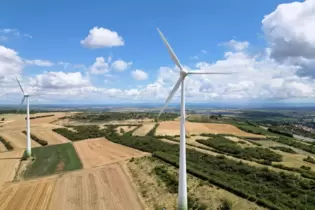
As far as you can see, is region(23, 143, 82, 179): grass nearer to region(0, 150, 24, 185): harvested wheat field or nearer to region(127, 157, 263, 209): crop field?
region(0, 150, 24, 185): harvested wheat field

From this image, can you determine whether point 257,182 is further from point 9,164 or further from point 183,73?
point 9,164

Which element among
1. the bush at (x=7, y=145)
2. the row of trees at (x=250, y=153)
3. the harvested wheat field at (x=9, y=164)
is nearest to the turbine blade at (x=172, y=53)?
the row of trees at (x=250, y=153)

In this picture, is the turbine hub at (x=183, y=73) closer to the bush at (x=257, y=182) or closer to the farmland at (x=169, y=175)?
the farmland at (x=169, y=175)

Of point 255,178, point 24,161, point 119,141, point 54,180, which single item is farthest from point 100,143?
point 255,178

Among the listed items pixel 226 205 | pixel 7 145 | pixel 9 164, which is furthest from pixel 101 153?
pixel 226 205

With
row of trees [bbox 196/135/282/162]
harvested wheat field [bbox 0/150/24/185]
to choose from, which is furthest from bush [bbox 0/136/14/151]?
row of trees [bbox 196/135/282/162]

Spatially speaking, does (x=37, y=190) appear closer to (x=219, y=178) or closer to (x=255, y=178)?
(x=219, y=178)
